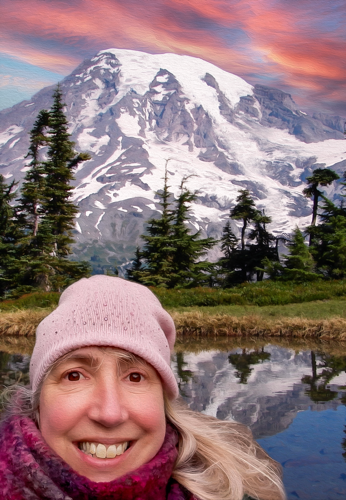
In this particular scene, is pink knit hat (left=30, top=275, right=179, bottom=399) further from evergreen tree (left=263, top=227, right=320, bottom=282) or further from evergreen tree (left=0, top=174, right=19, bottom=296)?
evergreen tree (left=0, top=174, right=19, bottom=296)

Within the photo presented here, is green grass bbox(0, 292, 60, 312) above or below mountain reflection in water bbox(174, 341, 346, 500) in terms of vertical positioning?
below

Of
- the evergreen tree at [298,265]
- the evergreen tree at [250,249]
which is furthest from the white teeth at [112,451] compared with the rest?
the evergreen tree at [250,249]

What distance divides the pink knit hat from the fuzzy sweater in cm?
18

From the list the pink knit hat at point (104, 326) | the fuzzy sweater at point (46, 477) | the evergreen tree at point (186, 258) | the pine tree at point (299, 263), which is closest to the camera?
the fuzzy sweater at point (46, 477)

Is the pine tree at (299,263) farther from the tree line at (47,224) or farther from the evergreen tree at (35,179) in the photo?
the evergreen tree at (35,179)

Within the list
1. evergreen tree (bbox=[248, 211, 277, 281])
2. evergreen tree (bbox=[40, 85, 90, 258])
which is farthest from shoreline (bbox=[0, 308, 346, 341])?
evergreen tree (bbox=[248, 211, 277, 281])

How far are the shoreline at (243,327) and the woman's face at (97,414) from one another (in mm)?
7379

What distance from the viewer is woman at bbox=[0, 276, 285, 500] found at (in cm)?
156

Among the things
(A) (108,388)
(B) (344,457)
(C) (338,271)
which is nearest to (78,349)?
(A) (108,388)

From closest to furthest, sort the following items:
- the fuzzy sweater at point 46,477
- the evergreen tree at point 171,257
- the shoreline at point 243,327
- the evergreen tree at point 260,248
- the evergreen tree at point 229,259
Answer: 1. the fuzzy sweater at point 46,477
2. the shoreline at point 243,327
3. the evergreen tree at point 171,257
4. the evergreen tree at point 260,248
5. the evergreen tree at point 229,259

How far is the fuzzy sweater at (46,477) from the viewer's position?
1.51 m

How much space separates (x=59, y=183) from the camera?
2927 centimetres

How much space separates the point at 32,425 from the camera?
1.69 m

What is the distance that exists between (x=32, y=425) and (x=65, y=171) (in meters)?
28.5
